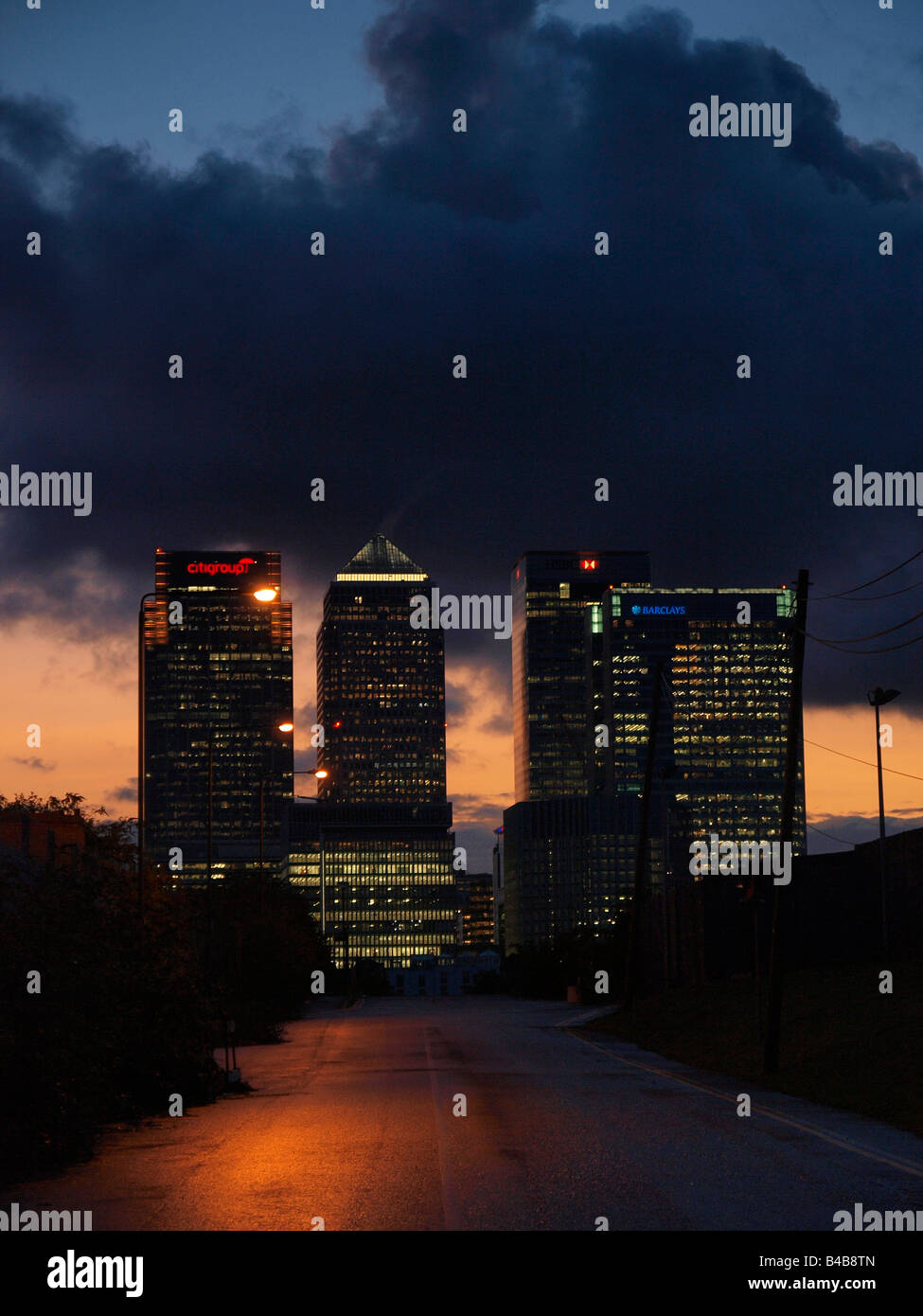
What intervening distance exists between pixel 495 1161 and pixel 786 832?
48.4ft

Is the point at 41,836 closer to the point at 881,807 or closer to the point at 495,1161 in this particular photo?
the point at 495,1161

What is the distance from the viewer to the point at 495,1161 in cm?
1589

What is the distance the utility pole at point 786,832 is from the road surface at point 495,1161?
4.61ft

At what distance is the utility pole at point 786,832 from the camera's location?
27828mm

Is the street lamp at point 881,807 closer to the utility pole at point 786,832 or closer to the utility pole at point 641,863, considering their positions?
the utility pole at point 641,863

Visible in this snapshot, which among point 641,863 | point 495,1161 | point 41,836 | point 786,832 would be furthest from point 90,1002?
point 641,863

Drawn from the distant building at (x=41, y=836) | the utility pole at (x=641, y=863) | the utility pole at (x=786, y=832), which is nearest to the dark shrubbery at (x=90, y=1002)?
the distant building at (x=41, y=836)

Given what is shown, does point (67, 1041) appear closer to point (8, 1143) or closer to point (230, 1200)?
point (8, 1143)

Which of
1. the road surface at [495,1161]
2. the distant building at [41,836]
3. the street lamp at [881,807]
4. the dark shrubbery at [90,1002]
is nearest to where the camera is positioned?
the road surface at [495,1161]

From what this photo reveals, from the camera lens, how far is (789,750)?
3027 centimetres

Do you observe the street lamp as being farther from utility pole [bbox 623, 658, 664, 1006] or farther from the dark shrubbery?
the dark shrubbery

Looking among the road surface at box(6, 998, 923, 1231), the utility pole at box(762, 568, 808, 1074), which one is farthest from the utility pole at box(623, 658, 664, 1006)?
the road surface at box(6, 998, 923, 1231)

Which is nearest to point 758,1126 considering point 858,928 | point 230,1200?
point 230,1200
